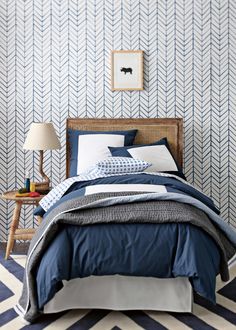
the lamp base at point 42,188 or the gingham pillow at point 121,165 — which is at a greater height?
the gingham pillow at point 121,165

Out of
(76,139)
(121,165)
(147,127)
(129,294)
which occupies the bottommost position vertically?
(129,294)

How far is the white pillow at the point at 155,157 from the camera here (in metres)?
4.61

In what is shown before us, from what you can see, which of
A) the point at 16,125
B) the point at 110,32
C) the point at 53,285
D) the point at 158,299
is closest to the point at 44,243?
the point at 53,285

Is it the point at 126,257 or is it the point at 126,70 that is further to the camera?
the point at 126,70

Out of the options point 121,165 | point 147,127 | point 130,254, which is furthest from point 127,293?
point 147,127

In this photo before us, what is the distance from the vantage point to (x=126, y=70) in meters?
5.09

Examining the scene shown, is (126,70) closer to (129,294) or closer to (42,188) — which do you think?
(42,188)

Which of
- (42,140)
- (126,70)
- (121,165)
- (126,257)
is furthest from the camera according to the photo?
(126,70)

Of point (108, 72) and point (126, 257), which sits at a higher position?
point (108, 72)

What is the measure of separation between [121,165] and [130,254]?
4.31 ft

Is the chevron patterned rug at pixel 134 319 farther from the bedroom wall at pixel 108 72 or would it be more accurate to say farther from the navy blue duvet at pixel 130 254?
the bedroom wall at pixel 108 72

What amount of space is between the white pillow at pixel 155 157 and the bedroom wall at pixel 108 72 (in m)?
0.52

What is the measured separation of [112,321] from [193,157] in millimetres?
2517

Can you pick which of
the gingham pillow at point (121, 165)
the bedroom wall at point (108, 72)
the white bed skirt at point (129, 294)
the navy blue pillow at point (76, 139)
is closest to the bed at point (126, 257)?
the white bed skirt at point (129, 294)
